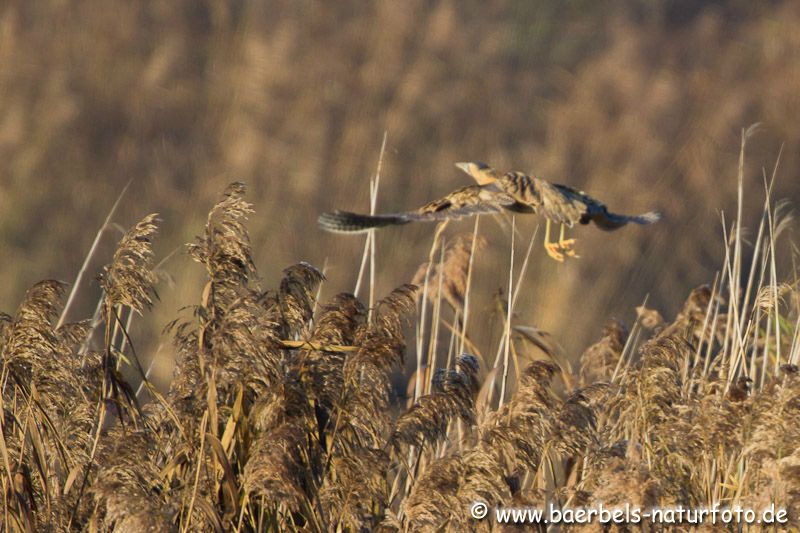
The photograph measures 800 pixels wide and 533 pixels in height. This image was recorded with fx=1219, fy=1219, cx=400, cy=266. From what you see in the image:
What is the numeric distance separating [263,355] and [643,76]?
413 centimetres

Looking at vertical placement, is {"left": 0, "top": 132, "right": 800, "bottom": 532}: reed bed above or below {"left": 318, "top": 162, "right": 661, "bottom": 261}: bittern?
below

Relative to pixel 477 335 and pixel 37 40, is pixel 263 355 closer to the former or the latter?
pixel 477 335

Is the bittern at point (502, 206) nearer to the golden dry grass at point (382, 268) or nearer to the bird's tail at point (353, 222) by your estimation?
the bird's tail at point (353, 222)

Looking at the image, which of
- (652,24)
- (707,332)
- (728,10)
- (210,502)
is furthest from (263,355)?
(728,10)

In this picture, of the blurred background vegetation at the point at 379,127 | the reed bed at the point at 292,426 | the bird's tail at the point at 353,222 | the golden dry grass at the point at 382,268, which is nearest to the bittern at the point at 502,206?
the bird's tail at the point at 353,222

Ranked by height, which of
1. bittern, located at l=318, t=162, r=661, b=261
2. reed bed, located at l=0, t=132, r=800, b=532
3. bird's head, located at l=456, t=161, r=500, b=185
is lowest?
reed bed, located at l=0, t=132, r=800, b=532

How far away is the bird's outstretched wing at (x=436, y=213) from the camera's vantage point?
7.67 feet

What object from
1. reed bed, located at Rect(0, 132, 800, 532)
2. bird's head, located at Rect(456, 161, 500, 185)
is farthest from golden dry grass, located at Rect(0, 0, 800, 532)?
bird's head, located at Rect(456, 161, 500, 185)

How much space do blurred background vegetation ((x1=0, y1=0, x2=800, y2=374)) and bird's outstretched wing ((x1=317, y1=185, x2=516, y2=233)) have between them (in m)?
1.99

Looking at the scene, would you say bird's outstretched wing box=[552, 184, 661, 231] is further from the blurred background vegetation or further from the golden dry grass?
the blurred background vegetation

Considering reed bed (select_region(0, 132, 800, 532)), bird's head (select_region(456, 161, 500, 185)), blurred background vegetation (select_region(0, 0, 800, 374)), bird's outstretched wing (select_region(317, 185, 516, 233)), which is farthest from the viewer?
blurred background vegetation (select_region(0, 0, 800, 374))

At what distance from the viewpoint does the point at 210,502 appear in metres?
1.83

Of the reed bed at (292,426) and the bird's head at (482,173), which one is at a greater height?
the bird's head at (482,173)

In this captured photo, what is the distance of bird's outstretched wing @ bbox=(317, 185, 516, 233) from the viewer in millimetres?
2338
